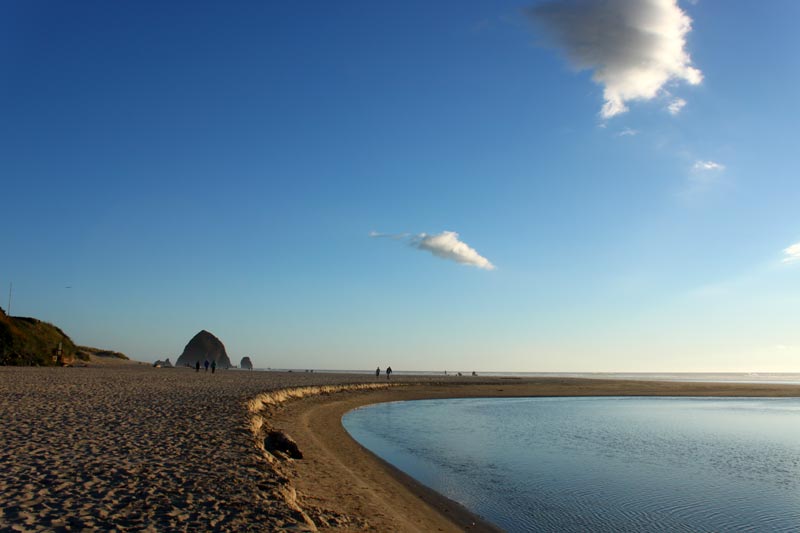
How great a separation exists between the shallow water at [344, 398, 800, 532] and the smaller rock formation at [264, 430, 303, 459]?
450 cm

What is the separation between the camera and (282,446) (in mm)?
18625

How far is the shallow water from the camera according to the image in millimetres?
14359

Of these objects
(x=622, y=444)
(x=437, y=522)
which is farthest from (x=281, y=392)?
(x=437, y=522)

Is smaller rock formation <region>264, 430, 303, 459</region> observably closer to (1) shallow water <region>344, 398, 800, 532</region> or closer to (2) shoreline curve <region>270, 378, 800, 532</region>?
(2) shoreline curve <region>270, 378, 800, 532</region>

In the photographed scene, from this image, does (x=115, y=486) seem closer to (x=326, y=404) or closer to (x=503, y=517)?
(x=503, y=517)

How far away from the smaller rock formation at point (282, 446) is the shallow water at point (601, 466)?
4.50m

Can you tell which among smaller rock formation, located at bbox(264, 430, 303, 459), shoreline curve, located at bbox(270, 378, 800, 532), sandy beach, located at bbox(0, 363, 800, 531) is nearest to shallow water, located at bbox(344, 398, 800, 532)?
shoreline curve, located at bbox(270, 378, 800, 532)

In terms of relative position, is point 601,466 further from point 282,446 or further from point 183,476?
point 183,476

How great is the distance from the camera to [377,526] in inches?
448

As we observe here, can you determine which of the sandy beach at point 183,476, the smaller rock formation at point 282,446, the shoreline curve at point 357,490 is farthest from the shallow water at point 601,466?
the smaller rock formation at point 282,446

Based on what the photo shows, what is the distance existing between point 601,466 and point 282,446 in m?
13.6

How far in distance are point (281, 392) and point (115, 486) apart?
92.8ft

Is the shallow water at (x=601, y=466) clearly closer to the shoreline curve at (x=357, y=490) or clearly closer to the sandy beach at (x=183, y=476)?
the shoreline curve at (x=357, y=490)

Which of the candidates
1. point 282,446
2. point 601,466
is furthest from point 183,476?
point 601,466
